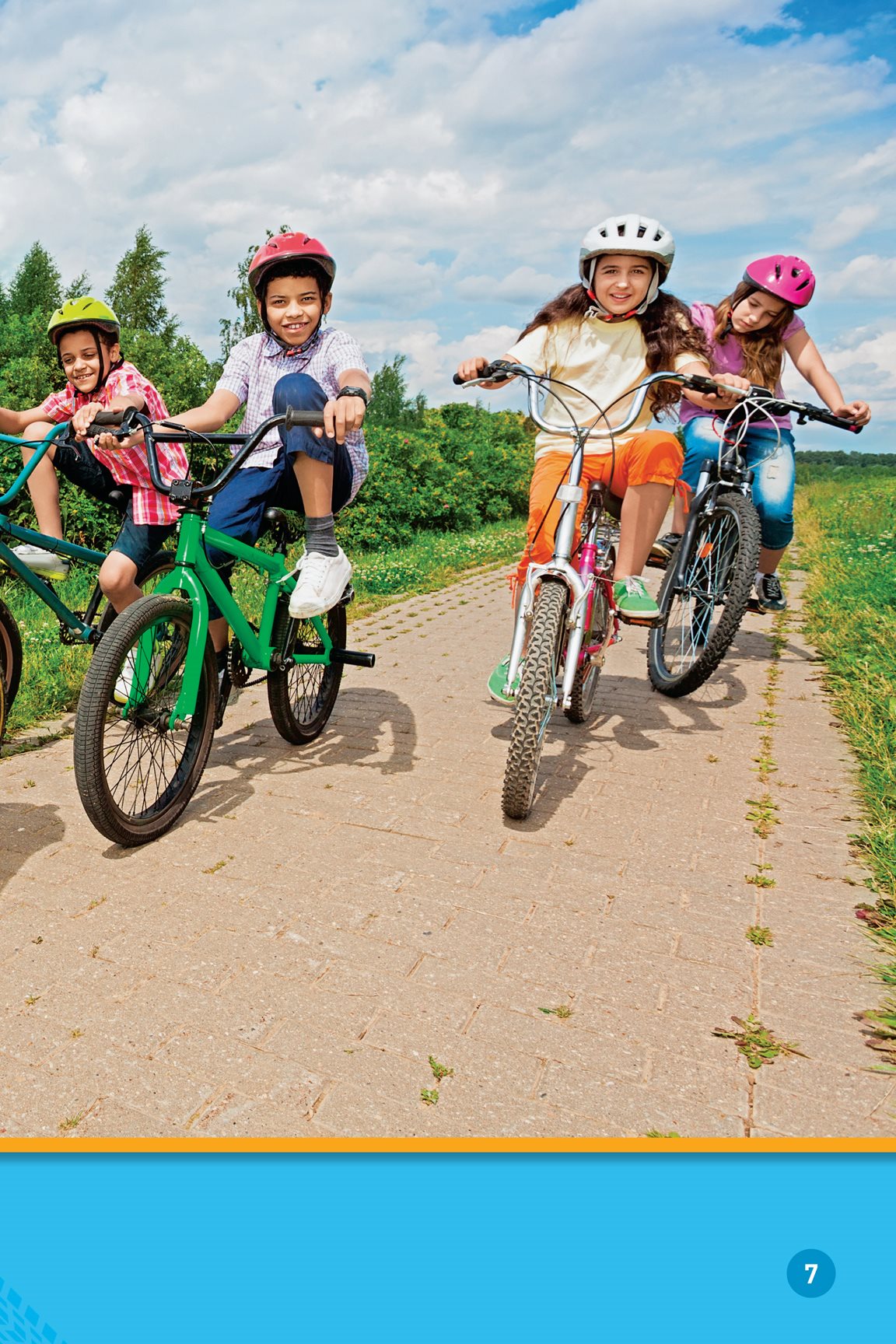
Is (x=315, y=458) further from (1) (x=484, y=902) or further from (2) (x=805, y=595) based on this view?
(2) (x=805, y=595)

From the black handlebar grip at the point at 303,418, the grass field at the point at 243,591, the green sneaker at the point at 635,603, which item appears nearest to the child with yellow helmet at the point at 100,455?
the grass field at the point at 243,591

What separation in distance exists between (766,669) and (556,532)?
313 cm

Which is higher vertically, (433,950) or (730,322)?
(730,322)

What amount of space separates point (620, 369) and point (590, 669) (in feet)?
4.52

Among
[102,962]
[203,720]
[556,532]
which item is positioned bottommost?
[102,962]

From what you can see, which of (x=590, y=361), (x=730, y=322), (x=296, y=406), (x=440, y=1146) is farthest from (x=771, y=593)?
(x=440, y=1146)

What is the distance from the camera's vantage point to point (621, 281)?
4.12 metres

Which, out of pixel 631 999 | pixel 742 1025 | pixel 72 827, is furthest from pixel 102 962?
pixel 742 1025

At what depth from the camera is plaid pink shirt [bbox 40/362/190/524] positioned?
168 inches

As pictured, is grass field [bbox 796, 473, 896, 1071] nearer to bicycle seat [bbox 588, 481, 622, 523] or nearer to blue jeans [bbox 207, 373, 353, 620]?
bicycle seat [bbox 588, 481, 622, 523]

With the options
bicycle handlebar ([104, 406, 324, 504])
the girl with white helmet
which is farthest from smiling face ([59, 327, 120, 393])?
the girl with white helmet

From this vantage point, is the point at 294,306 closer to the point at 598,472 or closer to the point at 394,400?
the point at 598,472

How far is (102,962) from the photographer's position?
8.57ft

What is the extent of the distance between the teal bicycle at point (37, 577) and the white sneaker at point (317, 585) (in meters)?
0.51
